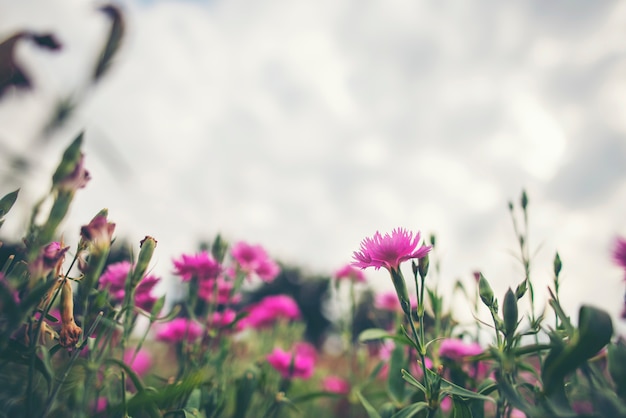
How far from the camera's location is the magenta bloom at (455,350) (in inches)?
51.1

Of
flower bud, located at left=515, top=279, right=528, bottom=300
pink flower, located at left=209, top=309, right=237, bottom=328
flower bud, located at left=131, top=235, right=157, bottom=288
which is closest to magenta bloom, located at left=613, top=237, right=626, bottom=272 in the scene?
flower bud, located at left=515, top=279, right=528, bottom=300

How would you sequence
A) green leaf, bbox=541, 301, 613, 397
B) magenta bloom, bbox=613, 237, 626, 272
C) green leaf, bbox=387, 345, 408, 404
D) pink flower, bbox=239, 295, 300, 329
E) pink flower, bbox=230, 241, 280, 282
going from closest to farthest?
green leaf, bbox=541, 301, 613, 397 < magenta bloom, bbox=613, 237, 626, 272 < green leaf, bbox=387, 345, 408, 404 < pink flower, bbox=230, 241, 280, 282 < pink flower, bbox=239, 295, 300, 329

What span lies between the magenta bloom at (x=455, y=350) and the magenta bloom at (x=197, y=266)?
80 cm

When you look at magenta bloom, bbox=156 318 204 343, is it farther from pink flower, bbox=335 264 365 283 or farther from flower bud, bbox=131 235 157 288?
flower bud, bbox=131 235 157 288

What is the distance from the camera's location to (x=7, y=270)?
83cm

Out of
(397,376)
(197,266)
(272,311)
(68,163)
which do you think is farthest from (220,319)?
(68,163)

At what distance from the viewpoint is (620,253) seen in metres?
0.94

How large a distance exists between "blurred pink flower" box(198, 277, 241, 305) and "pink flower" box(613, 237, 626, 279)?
3.79ft

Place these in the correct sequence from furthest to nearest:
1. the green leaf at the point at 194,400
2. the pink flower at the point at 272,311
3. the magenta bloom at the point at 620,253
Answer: the pink flower at the point at 272,311
the green leaf at the point at 194,400
the magenta bloom at the point at 620,253

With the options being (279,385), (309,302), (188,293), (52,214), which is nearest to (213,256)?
(188,293)

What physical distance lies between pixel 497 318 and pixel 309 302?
2358 cm

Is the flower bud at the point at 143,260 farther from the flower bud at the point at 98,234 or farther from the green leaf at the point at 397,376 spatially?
the green leaf at the point at 397,376

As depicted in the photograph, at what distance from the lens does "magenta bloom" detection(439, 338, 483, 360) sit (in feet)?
4.26

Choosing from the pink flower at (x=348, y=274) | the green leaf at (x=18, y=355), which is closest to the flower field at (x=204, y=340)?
the green leaf at (x=18, y=355)
